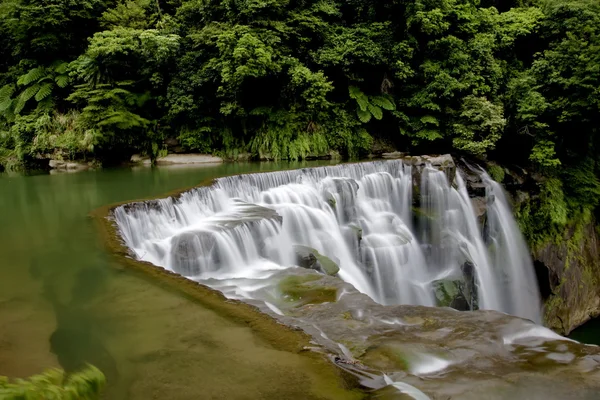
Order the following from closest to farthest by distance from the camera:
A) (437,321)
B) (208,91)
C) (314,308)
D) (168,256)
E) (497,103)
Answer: (437,321) → (314,308) → (168,256) → (497,103) → (208,91)

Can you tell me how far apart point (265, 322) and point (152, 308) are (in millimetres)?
1386

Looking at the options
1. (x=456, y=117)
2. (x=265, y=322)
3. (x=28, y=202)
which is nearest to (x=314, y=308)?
(x=265, y=322)

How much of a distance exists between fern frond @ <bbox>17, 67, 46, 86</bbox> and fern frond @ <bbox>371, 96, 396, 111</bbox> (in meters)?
17.1

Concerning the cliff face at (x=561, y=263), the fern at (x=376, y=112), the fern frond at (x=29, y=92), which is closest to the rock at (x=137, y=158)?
the fern frond at (x=29, y=92)

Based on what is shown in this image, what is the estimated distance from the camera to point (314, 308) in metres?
5.10

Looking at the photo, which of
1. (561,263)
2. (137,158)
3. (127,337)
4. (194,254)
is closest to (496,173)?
(561,263)

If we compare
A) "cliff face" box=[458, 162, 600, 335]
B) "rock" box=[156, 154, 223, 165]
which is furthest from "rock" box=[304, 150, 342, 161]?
"cliff face" box=[458, 162, 600, 335]

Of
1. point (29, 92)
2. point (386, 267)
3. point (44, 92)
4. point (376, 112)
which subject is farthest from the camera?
point (29, 92)

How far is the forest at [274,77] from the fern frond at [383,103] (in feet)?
0.21

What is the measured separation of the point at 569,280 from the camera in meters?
14.6

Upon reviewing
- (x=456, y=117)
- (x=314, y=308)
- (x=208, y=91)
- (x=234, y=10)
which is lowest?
(x=314, y=308)

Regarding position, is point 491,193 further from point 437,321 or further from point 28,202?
point 28,202

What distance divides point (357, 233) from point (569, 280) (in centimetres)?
880

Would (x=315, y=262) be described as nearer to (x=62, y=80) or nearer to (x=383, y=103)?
(x=383, y=103)
